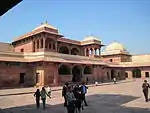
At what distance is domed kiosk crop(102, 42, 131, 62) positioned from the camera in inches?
2158

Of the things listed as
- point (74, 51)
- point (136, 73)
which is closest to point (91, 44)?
point (74, 51)

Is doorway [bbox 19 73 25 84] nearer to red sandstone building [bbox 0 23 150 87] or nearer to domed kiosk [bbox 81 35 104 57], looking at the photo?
red sandstone building [bbox 0 23 150 87]

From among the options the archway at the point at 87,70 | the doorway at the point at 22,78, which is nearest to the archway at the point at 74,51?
the archway at the point at 87,70

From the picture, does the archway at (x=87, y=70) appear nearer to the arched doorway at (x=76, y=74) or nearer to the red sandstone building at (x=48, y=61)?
the red sandstone building at (x=48, y=61)

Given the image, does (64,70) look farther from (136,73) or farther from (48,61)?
(136,73)

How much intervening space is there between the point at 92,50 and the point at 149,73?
15262 mm

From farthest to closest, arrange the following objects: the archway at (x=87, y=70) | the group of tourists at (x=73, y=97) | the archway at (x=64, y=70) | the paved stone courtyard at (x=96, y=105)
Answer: the archway at (x=87, y=70) → the archway at (x=64, y=70) → the paved stone courtyard at (x=96, y=105) → the group of tourists at (x=73, y=97)

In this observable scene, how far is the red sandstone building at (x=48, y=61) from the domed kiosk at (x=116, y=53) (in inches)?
278

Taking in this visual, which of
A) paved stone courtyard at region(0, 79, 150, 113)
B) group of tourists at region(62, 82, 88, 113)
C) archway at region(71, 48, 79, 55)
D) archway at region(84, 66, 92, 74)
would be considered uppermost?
archway at region(71, 48, 79, 55)

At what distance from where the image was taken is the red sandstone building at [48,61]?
26094 millimetres

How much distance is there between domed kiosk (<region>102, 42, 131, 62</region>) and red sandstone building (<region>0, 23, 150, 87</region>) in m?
7.05

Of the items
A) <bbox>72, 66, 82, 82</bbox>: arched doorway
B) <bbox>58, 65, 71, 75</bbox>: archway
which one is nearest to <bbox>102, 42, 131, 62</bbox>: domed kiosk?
<bbox>72, 66, 82, 82</bbox>: arched doorway

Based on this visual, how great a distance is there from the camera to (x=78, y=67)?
111ft

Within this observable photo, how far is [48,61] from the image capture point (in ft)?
85.7
